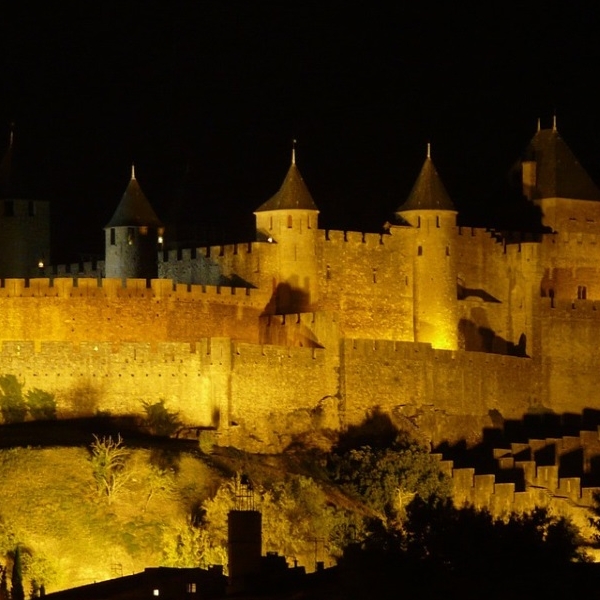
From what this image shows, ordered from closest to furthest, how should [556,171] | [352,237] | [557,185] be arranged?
[352,237], [557,185], [556,171]

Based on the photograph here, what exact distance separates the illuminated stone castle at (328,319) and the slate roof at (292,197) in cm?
6

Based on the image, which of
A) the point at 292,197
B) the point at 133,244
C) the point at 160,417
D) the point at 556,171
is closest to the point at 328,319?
the point at 292,197

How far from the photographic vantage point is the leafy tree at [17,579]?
70.8 m

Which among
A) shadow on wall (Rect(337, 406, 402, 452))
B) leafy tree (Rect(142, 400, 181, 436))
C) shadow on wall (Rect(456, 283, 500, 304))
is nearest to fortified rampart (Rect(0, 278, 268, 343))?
leafy tree (Rect(142, 400, 181, 436))

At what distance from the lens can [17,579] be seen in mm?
71562

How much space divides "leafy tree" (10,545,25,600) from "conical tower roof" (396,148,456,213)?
22.2 meters

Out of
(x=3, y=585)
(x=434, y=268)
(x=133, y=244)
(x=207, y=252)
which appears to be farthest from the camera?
(x=434, y=268)

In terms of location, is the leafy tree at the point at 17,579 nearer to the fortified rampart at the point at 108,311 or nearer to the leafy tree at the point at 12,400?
the leafy tree at the point at 12,400

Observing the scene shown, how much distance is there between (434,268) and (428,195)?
242 cm

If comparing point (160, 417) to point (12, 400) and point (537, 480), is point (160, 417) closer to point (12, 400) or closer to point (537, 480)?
point (12, 400)

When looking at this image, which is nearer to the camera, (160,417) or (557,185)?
(160,417)

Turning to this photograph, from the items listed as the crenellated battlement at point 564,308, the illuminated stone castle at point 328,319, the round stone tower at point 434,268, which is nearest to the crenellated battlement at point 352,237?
the illuminated stone castle at point 328,319

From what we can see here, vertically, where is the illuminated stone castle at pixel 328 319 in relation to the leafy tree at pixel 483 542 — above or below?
above

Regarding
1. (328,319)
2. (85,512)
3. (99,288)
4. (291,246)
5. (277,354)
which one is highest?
(291,246)
